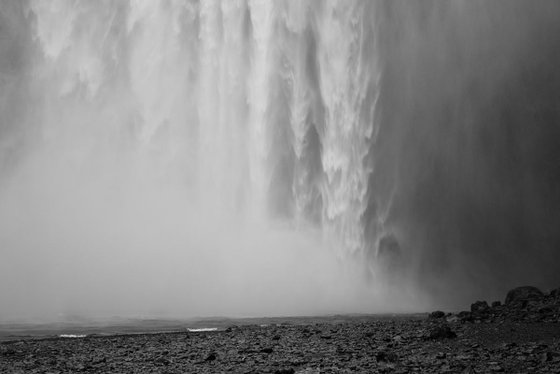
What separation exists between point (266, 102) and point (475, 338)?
32.1 meters

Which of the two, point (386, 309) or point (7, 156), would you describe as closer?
point (386, 309)

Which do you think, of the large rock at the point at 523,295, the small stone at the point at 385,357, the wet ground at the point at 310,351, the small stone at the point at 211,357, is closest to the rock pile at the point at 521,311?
the large rock at the point at 523,295

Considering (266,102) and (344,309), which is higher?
(266,102)

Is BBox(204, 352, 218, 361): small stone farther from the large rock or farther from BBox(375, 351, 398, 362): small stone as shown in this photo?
the large rock

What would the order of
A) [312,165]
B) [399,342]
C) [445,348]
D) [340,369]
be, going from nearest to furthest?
1. [340,369]
2. [445,348]
3. [399,342]
4. [312,165]

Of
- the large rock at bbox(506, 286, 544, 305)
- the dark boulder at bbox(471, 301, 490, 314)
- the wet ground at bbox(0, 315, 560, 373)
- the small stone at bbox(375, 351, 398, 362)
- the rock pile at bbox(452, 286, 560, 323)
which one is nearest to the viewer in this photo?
the wet ground at bbox(0, 315, 560, 373)

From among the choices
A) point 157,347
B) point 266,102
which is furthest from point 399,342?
point 266,102

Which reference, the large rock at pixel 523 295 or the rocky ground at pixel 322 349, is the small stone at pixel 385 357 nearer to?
the rocky ground at pixel 322 349

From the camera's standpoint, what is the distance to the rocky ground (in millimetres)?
13234

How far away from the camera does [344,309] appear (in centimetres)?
3572

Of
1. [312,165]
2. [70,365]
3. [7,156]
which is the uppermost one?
[7,156]

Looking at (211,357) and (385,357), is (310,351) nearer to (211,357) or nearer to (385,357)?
(385,357)

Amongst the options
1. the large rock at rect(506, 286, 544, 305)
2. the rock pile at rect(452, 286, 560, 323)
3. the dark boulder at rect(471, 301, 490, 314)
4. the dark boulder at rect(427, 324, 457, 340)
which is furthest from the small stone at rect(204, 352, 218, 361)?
the large rock at rect(506, 286, 544, 305)

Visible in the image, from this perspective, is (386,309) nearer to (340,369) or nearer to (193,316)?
(193,316)
